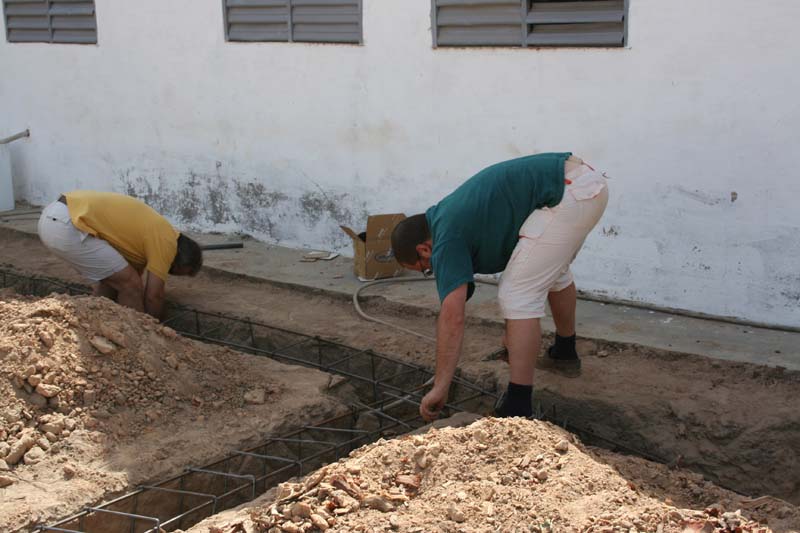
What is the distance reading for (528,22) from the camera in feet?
20.6

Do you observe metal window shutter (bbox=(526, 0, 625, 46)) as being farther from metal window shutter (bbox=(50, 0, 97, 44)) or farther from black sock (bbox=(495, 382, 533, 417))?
metal window shutter (bbox=(50, 0, 97, 44))

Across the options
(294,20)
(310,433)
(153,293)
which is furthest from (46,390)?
(294,20)

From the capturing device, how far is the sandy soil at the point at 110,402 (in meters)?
4.24

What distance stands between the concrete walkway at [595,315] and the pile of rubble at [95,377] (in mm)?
1558

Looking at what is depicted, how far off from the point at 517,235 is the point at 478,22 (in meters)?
2.60

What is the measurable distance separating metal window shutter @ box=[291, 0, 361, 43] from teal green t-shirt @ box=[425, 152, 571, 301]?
10.9ft

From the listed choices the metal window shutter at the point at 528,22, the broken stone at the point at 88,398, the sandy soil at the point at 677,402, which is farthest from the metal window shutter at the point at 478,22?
the broken stone at the point at 88,398

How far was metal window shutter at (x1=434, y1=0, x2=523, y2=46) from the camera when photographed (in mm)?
6395

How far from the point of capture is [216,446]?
15.0ft

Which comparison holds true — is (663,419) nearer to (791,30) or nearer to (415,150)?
(791,30)

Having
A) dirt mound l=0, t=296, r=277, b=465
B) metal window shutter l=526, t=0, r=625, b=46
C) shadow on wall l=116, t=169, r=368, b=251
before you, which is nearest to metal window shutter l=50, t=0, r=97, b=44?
shadow on wall l=116, t=169, r=368, b=251

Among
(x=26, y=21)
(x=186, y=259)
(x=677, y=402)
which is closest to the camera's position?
(x=677, y=402)

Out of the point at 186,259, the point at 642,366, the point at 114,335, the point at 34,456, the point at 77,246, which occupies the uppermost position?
the point at 77,246

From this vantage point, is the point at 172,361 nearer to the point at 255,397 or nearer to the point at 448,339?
the point at 255,397
